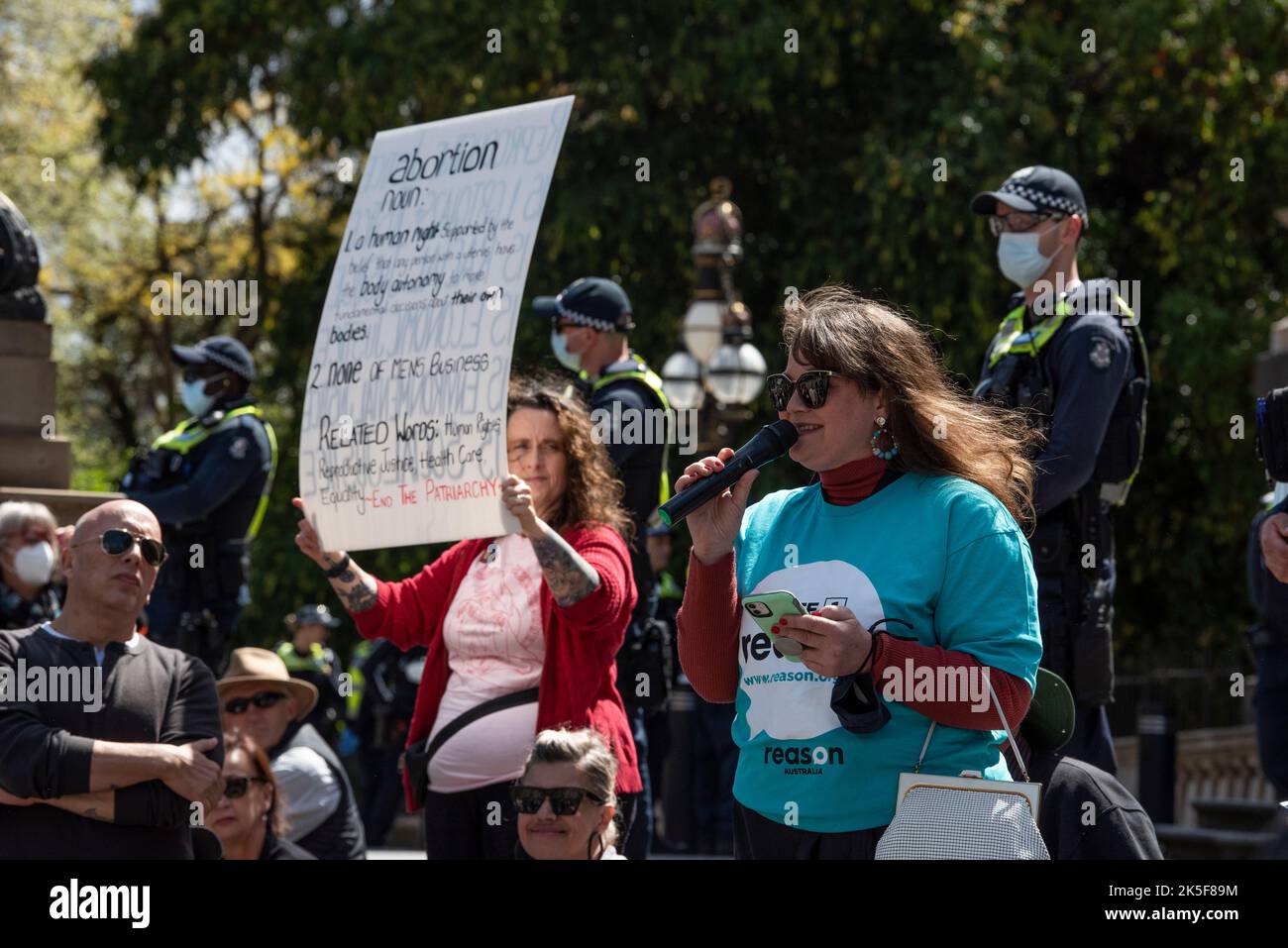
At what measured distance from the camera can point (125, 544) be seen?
5.45 metres

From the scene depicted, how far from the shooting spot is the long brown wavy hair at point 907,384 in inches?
159

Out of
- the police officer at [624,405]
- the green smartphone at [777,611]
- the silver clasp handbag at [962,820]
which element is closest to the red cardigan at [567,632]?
the police officer at [624,405]

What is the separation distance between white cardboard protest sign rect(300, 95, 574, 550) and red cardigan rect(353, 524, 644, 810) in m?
0.44

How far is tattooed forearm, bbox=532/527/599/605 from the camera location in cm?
516

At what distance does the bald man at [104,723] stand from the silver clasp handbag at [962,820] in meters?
2.30

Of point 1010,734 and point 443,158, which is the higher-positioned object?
point 443,158

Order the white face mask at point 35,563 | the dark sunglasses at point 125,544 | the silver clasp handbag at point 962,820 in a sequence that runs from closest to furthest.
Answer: the silver clasp handbag at point 962,820 → the dark sunglasses at point 125,544 → the white face mask at point 35,563

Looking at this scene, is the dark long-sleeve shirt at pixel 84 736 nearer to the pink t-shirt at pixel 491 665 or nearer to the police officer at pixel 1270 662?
the pink t-shirt at pixel 491 665

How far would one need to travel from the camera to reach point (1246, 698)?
1702 cm

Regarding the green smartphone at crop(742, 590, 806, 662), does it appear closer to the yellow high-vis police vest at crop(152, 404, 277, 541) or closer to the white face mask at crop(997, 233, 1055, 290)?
the white face mask at crop(997, 233, 1055, 290)

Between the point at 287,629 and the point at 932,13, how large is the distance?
8763 mm
